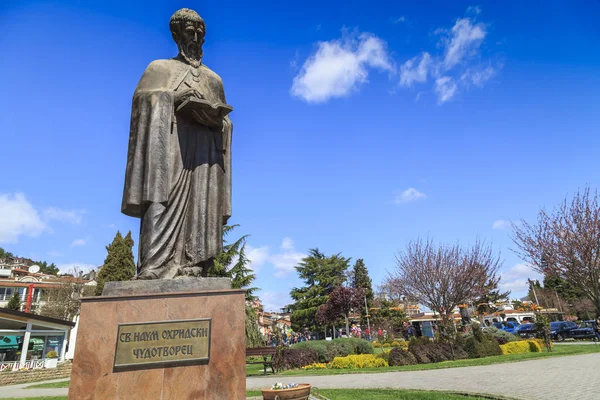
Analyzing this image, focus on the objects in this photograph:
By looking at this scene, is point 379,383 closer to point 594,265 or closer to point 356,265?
point 594,265

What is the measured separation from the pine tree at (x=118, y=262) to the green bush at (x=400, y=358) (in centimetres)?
2470

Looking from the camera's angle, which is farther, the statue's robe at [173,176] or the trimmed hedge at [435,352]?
the trimmed hedge at [435,352]

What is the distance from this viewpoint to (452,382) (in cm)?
980

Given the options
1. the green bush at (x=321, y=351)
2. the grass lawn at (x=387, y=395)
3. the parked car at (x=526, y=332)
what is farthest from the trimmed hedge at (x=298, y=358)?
the parked car at (x=526, y=332)

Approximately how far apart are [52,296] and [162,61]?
4463cm

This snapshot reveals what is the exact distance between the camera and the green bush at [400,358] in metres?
15.5

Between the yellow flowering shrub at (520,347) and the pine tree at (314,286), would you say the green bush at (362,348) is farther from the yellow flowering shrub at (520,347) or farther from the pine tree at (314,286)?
the pine tree at (314,286)

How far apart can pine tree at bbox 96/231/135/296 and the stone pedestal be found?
31.2 metres

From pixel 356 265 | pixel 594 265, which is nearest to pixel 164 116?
pixel 594 265

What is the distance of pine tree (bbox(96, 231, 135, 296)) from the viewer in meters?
32.5

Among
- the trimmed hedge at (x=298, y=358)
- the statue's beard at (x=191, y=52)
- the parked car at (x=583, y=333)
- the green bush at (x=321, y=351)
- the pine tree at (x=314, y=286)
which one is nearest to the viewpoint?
the statue's beard at (x=191, y=52)

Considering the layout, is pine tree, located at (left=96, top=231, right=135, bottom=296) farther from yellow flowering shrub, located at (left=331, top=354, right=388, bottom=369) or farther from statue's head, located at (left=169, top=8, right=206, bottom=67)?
statue's head, located at (left=169, top=8, right=206, bottom=67)

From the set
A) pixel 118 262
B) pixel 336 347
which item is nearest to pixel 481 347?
pixel 336 347

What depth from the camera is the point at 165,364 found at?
363 cm
